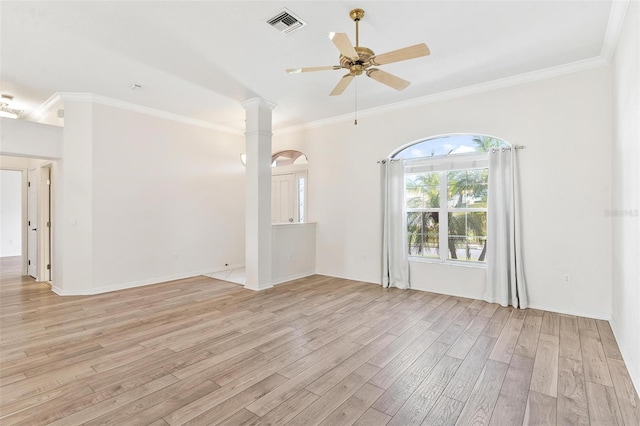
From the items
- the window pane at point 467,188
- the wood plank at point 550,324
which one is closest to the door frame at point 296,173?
the window pane at point 467,188

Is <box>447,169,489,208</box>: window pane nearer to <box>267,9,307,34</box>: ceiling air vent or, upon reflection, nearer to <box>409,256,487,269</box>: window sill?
<box>409,256,487,269</box>: window sill

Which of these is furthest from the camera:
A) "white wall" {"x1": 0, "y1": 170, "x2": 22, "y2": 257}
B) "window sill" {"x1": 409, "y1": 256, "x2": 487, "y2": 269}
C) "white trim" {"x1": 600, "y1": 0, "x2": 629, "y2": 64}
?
"white wall" {"x1": 0, "y1": 170, "x2": 22, "y2": 257}

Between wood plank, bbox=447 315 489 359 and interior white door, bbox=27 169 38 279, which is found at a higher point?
interior white door, bbox=27 169 38 279

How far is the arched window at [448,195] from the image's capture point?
15.1 ft

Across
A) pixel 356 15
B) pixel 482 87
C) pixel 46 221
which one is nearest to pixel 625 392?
pixel 356 15

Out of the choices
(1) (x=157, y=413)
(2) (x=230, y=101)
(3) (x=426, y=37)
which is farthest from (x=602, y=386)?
(2) (x=230, y=101)

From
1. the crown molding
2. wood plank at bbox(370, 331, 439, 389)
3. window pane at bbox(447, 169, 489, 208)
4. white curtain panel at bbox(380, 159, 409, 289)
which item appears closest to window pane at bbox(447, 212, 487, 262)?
window pane at bbox(447, 169, 489, 208)

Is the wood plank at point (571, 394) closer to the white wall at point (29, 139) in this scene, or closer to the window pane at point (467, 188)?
the window pane at point (467, 188)

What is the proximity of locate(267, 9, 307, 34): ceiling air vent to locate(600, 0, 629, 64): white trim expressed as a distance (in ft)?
9.12

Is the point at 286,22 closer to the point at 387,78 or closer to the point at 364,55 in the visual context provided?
the point at 364,55

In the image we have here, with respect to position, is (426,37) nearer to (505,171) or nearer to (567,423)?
(505,171)

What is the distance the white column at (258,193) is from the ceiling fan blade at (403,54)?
2720mm

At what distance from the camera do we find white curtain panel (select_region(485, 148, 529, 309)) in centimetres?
409

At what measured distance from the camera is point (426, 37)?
321cm
